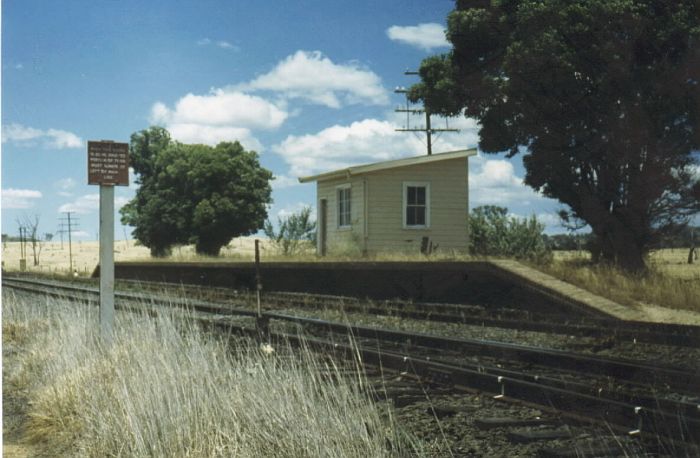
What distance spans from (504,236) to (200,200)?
798cm

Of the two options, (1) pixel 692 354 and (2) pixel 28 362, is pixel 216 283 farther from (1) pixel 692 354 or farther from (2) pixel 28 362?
(1) pixel 692 354

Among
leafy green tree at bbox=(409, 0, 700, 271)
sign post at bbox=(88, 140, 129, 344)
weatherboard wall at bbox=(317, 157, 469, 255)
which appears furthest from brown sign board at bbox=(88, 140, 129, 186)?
weatherboard wall at bbox=(317, 157, 469, 255)

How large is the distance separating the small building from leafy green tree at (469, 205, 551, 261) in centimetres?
53

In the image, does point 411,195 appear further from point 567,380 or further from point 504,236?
point 567,380

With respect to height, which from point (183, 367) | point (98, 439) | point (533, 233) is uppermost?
point (533, 233)

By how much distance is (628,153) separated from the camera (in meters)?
8.67

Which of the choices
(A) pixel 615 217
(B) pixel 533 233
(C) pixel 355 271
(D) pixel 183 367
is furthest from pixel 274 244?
(D) pixel 183 367

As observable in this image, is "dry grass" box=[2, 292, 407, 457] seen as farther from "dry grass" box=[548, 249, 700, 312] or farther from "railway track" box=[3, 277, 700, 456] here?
"dry grass" box=[548, 249, 700, 312]

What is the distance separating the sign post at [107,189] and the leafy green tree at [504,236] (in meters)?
9.72

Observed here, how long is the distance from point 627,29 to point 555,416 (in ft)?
19.8

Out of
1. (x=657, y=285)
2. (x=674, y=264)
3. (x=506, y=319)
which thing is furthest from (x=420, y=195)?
(x=506, y=319)

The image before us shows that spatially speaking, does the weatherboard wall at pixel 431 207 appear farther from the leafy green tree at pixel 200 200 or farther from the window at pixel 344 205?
the leafy green tree at pixel 200 200

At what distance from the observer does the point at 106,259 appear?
786cm

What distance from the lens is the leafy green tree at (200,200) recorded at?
65.1 feet
